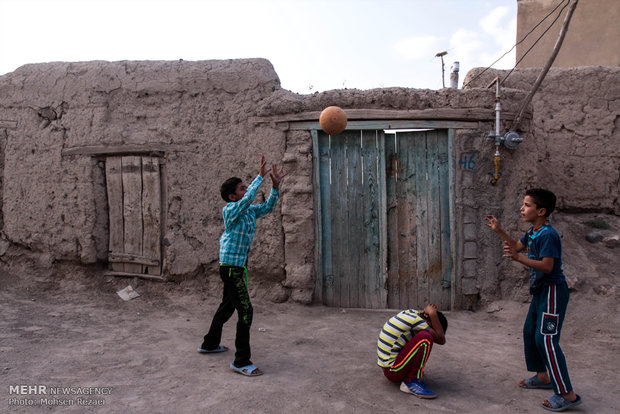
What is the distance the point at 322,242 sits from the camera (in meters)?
5.44

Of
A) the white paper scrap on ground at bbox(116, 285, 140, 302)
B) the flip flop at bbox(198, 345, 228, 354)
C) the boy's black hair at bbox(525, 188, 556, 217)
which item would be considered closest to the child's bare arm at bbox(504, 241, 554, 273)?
the boy's black hair at bbox(525, 188, 556, 217)

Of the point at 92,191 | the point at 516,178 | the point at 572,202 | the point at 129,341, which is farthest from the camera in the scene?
the point at 572,202

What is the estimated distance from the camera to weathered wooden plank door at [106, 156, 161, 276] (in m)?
5.62

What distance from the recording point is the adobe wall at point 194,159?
17.4 ft

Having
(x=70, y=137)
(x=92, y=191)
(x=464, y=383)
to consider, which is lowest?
(x=464, y=383)

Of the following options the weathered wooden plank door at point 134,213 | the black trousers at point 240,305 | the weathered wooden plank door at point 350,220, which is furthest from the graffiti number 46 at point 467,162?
the weathered wooden plank door at point 134,213

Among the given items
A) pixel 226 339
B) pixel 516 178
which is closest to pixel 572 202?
pixel 516 178

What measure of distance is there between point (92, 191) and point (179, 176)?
1.12 meters

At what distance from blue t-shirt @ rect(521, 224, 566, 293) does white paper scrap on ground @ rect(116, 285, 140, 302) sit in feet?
14.1

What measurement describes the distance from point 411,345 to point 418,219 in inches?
102

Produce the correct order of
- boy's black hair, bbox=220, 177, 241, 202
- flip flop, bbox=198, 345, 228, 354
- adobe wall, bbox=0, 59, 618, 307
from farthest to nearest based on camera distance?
adobe wall, bbox=0, 59, 618, 307
flip flop, bbox=198, 345, 228, 354
boy's black hair, bbox=220, 177, 241, 202

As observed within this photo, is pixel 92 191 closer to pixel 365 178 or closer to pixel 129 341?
pixel 129 341

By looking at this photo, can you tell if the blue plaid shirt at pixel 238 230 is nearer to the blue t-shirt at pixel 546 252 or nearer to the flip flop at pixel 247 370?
the flip flop at pixel 247 370

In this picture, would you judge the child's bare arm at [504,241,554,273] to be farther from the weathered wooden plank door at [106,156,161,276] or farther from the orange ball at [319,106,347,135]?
the weathered wooden plank door at [106,156,161,276]
